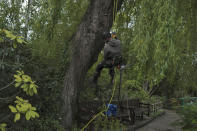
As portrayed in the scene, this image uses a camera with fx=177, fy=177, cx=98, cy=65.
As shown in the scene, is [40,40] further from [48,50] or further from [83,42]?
[83,42]

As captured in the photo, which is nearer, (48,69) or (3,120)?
(3,120)

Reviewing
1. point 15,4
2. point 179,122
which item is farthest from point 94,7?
point 179,122

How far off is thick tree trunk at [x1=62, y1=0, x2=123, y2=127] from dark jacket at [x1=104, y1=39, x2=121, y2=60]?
1.38 meters

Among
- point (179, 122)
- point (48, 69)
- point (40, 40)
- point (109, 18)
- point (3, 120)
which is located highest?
point (109, 18)

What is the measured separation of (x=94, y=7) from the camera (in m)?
4.59

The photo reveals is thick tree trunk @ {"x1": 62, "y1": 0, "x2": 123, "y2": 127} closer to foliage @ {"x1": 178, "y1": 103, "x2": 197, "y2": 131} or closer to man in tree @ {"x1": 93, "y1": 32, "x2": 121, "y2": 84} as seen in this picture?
man in tree @ {"x1": 93, "y1": 32, "x2": 121, "y2": 84}

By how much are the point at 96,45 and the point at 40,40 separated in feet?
6.52

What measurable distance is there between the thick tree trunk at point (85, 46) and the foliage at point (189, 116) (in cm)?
259

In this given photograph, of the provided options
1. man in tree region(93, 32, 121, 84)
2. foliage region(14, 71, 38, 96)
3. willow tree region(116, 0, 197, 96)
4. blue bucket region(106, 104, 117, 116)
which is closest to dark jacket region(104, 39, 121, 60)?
man in tree region(93, 32, 121, 84)

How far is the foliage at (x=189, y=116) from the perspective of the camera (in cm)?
260

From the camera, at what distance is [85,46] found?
4668mm

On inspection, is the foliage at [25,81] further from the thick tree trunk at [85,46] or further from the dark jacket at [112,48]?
the thick tree trunk at [85,46]

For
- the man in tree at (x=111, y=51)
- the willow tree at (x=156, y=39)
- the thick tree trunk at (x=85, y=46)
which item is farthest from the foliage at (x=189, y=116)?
the thick tree trunk at (x=85, y=46)

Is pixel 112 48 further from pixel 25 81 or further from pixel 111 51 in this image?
pixel 25 81
